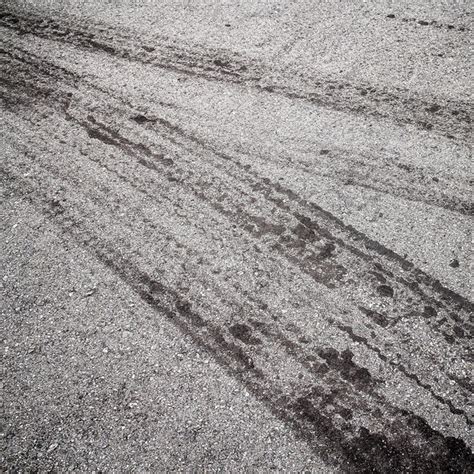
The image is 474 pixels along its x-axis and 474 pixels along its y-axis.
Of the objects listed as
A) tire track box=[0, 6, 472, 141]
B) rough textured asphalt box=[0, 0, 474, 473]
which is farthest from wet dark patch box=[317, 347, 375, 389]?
tire track box=[0, 6, 472, 141]

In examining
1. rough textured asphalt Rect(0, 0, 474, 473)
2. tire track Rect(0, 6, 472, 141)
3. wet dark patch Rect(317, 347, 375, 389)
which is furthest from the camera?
tire track Rect(0, 6, 472, 141)

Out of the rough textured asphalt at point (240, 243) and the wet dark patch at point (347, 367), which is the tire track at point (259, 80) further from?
the wet dark patch at point (347, 367)

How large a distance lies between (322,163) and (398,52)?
2.02 metres

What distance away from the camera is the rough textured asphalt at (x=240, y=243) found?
2363 mm

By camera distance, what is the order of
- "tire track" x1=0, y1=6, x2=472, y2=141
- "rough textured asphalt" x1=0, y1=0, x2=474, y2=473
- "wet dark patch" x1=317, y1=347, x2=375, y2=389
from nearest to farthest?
"rough textured asphalt" x1=0, y1=0, x2=474, y2=473 < "wet dark patch" x1=317, y1=347, x2=375, y2=389 < "tire track" x1=0, y1=6, x2=472, y2=141

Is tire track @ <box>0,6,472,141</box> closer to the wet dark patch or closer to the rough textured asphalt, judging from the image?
the rough textured asphalt

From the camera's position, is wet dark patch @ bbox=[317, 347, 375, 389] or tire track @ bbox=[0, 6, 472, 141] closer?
wet dark patch @ bbox=[317, 347, 375, 389]

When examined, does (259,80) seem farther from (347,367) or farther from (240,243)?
(347,367)

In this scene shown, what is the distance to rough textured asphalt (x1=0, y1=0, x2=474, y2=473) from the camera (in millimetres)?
2363

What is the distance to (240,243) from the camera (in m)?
3.22

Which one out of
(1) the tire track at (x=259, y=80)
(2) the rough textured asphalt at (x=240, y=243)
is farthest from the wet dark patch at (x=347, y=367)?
(1) the tire track at (x=259, y=80)

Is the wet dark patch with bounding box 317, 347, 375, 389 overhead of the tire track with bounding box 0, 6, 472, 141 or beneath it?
beneath

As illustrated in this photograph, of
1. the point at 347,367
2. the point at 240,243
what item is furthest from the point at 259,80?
the point at 347,367

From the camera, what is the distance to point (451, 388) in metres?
2.46
